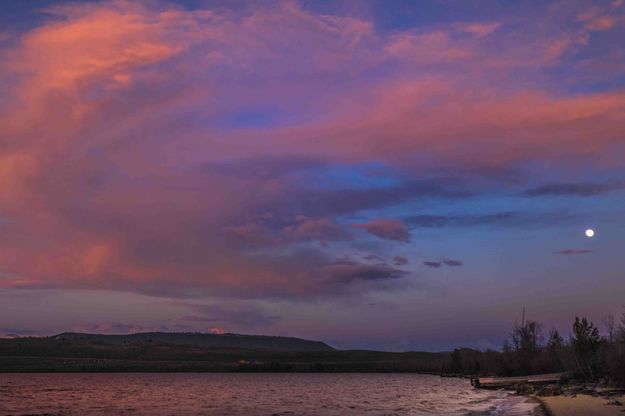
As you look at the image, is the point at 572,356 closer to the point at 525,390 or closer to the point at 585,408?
the point at 525,390

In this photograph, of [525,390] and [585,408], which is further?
[525,390]

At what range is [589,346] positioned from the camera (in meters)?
92.6

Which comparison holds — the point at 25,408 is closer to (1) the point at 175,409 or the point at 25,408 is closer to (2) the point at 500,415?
(1) the point at 175,409

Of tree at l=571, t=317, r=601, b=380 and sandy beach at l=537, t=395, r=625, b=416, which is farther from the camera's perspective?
tree at l=571, t=317, r=601, b=380

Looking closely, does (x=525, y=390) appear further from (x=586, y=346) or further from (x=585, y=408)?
(x=585, y=408)

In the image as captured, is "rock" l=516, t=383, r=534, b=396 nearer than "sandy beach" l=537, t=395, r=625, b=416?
No

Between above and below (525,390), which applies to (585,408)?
above

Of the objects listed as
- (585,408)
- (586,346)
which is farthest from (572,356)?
(585,408)

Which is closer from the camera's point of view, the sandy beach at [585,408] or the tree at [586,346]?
the sandy beach at [585,408]

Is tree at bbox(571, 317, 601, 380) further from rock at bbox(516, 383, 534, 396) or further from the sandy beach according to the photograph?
the sandy beach

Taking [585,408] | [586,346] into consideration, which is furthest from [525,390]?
[585,408]

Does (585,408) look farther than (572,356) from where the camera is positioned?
No

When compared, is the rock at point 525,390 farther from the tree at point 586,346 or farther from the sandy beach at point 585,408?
the sandy beach at point 585,408

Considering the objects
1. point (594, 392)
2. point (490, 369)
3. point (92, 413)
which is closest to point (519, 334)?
point (490, 369)
